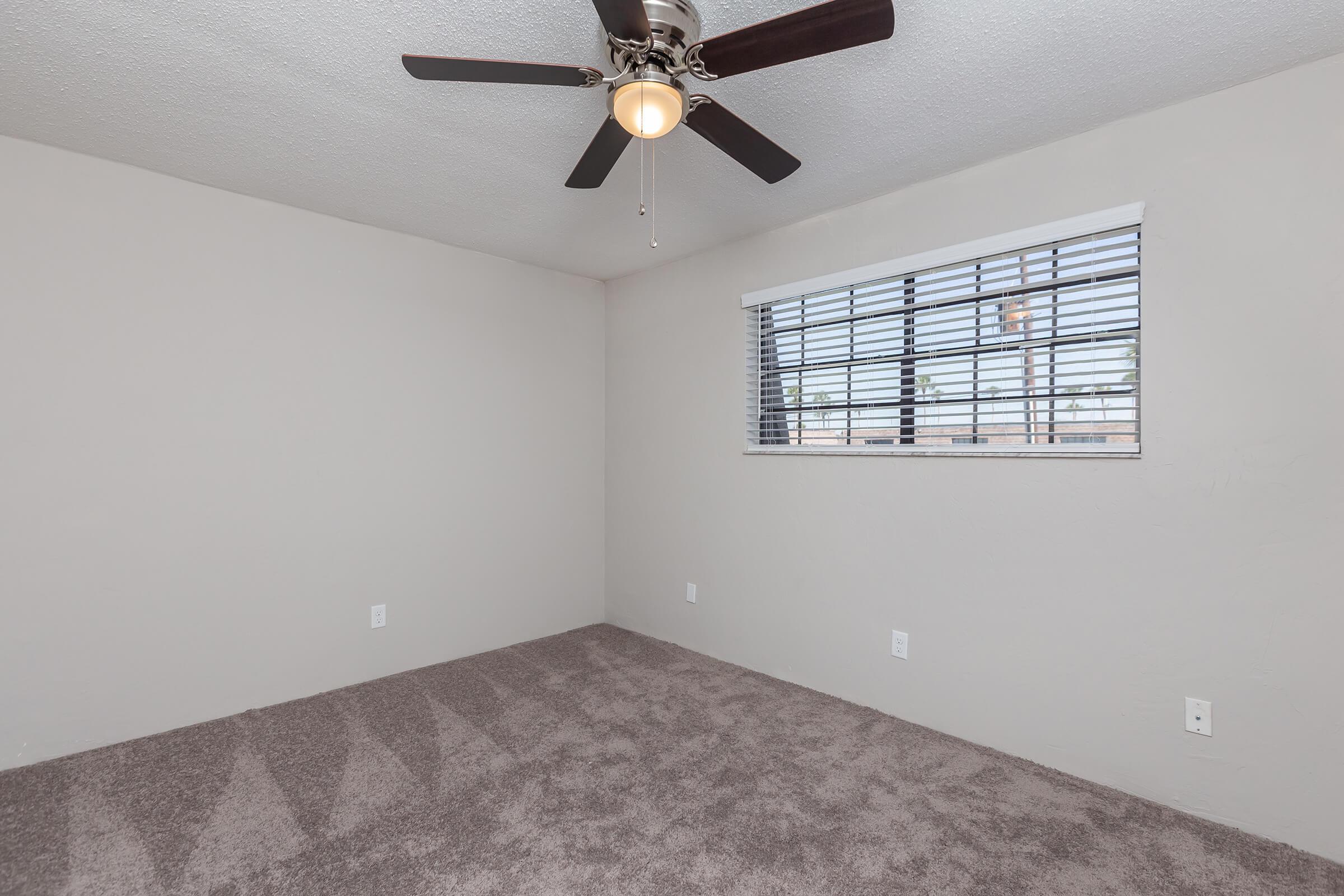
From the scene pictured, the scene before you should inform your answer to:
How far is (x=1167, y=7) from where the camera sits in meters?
1.56

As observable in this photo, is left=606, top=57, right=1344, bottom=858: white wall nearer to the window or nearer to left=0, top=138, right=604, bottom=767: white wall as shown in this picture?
the window

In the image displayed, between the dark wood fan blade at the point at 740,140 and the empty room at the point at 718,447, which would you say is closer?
the dark wood fan blade at the point at 740,140

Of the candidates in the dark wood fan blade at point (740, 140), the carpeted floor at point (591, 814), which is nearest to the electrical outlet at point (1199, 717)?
the carpeted floor at point (591, 814)

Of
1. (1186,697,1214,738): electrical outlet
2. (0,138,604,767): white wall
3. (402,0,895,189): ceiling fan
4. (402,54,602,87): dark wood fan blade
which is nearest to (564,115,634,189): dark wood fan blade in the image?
(402,0,895,189): ceiling fan

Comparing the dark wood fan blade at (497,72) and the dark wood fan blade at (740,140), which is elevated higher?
the dark wood fan blade at (497,72)

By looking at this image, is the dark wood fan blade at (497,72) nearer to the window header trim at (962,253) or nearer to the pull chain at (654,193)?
the pull chain at (654,193)

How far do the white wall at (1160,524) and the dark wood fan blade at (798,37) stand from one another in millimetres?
1227

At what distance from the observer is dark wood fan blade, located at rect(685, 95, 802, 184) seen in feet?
5.22

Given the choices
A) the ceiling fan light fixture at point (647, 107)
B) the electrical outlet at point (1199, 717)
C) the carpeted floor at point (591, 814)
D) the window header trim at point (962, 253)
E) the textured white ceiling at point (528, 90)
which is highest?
the textured white ceiling at point (528, 90)

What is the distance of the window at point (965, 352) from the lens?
2141 mm

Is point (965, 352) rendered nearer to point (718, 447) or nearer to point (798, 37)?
point (718, 447)

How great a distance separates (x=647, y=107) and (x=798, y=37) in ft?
1.25

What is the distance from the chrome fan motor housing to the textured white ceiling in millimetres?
145

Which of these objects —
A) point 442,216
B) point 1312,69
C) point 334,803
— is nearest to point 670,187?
point 442,216
